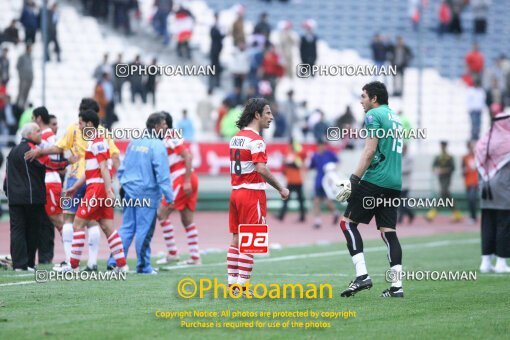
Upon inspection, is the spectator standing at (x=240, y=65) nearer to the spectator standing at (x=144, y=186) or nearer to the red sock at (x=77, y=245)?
the spectator standing at (x=144, y=186)

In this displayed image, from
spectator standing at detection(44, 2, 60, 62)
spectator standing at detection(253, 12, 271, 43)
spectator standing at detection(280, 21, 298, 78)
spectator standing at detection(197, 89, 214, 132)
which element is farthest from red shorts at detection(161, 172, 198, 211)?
spectator standing at detection(280, 21, 298, 78)

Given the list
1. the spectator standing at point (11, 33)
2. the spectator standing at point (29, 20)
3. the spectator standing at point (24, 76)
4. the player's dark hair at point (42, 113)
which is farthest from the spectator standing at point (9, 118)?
the player's dark hair at point (42, 113)

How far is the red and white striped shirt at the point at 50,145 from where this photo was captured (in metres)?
15.7

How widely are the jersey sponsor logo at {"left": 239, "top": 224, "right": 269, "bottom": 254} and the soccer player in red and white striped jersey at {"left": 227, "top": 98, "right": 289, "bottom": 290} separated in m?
0.12

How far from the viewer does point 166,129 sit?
15383 mm

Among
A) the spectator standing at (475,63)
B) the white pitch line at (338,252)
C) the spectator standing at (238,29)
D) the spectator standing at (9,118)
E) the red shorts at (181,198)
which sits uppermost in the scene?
the spectator standing at (238,29)

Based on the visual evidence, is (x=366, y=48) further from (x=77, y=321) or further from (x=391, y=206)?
(x=77, y=321)

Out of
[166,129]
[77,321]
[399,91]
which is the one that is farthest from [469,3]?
[77,321]

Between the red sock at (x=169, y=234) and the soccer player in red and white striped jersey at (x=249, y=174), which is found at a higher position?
the soccer player in red and white striped jersey at (x=249, y=174)

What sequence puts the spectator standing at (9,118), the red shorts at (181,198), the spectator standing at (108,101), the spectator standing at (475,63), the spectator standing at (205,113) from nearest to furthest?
the red shorts at (181,198), the spectator standing at (9,118), the spectator standing at (108,101), the spectator standing at (205,113), the spectator standing at (475,63)

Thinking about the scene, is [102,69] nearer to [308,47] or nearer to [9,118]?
[9,118]

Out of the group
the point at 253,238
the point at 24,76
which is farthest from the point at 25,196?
the point at 24,76

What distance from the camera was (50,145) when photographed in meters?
15.6

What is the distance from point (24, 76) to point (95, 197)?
49.8ft
